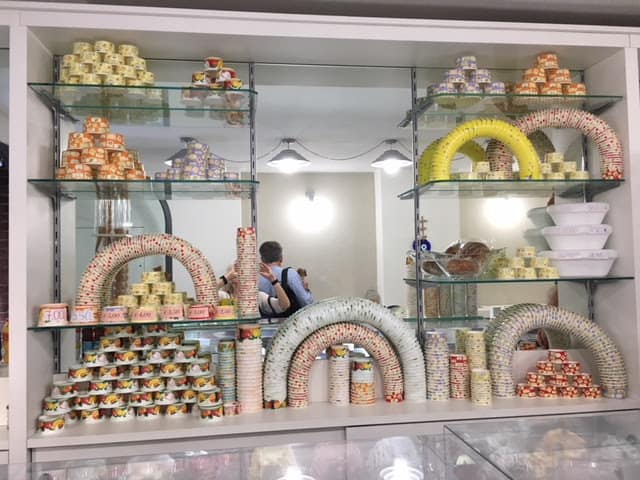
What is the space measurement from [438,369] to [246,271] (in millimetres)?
926

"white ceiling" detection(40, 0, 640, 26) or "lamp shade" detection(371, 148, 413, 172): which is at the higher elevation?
"white ceiling" detection(40, 0, 640, 26)

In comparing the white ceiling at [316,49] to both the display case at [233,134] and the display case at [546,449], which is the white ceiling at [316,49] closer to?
the display case at [233,134]

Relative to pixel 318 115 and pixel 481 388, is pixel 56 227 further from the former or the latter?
pixel 481 388

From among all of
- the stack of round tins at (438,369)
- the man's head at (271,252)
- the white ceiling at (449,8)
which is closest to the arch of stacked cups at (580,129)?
the white ceiling at (449,8)

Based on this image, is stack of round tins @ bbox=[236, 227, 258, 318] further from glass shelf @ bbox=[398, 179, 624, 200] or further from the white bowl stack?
the white bowl stack

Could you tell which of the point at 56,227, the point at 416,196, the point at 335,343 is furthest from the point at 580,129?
the point at 56,227

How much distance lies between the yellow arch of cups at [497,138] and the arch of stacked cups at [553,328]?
24.2 inches

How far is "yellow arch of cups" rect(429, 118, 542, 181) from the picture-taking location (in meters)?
2.40

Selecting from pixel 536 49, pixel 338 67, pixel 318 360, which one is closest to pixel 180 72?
pixel 338 67

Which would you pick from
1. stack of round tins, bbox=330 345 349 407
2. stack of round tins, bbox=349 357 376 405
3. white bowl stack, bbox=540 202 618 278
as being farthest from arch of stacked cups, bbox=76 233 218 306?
white bowl stack, bbox=540 202 618 278

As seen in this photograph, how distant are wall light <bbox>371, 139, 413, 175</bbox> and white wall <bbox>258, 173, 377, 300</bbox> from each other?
0.08m

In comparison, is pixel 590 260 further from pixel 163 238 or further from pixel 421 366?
pixel 163 238

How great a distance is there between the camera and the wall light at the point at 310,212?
2648 mm

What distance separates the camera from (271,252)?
8.63 ft
